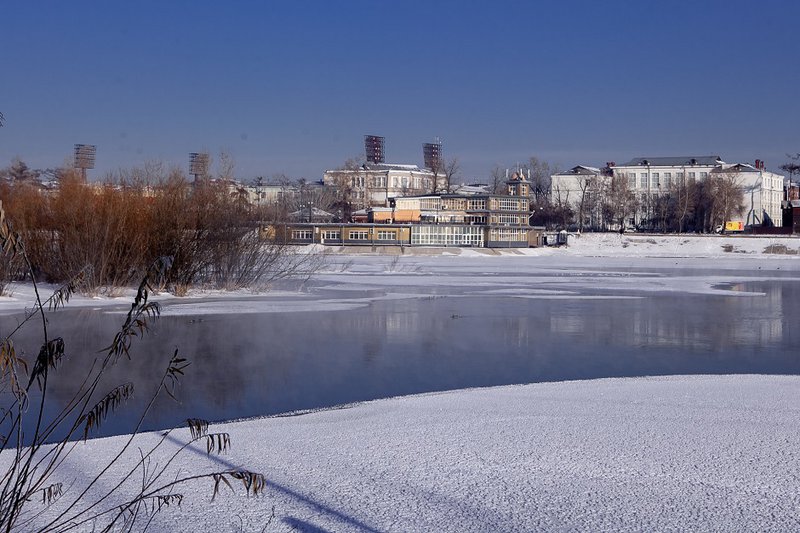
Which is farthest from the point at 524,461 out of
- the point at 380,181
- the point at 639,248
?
the point at 380,181

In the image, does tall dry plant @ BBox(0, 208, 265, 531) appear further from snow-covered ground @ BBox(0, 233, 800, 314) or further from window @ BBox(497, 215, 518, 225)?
window @ BBox(497, 215, 518, 225)

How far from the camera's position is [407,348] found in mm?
16250

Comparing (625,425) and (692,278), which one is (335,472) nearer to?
(625,425)

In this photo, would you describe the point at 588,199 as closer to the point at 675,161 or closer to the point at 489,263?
the point at 675,161

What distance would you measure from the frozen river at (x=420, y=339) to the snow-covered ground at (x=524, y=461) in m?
1.48

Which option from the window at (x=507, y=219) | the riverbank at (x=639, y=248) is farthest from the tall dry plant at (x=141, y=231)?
the window at (x=507, y=219)

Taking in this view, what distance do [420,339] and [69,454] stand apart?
10.5 m

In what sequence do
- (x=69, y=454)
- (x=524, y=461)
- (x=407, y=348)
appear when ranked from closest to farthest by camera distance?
(x=69, y=454), (x=524, y=461), (x=407, y=348)

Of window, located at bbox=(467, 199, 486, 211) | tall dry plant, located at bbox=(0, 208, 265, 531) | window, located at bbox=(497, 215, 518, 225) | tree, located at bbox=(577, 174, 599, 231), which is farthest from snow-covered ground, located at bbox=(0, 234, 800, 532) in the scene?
tree, located at bbox=(577, 174, 599, 231)

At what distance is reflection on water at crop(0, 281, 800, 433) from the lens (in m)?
12.0

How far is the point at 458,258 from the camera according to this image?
6194cm

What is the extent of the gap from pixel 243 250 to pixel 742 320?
52.4 ft

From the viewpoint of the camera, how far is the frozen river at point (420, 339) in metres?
12.3

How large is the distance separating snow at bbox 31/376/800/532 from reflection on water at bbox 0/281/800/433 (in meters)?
1.81
